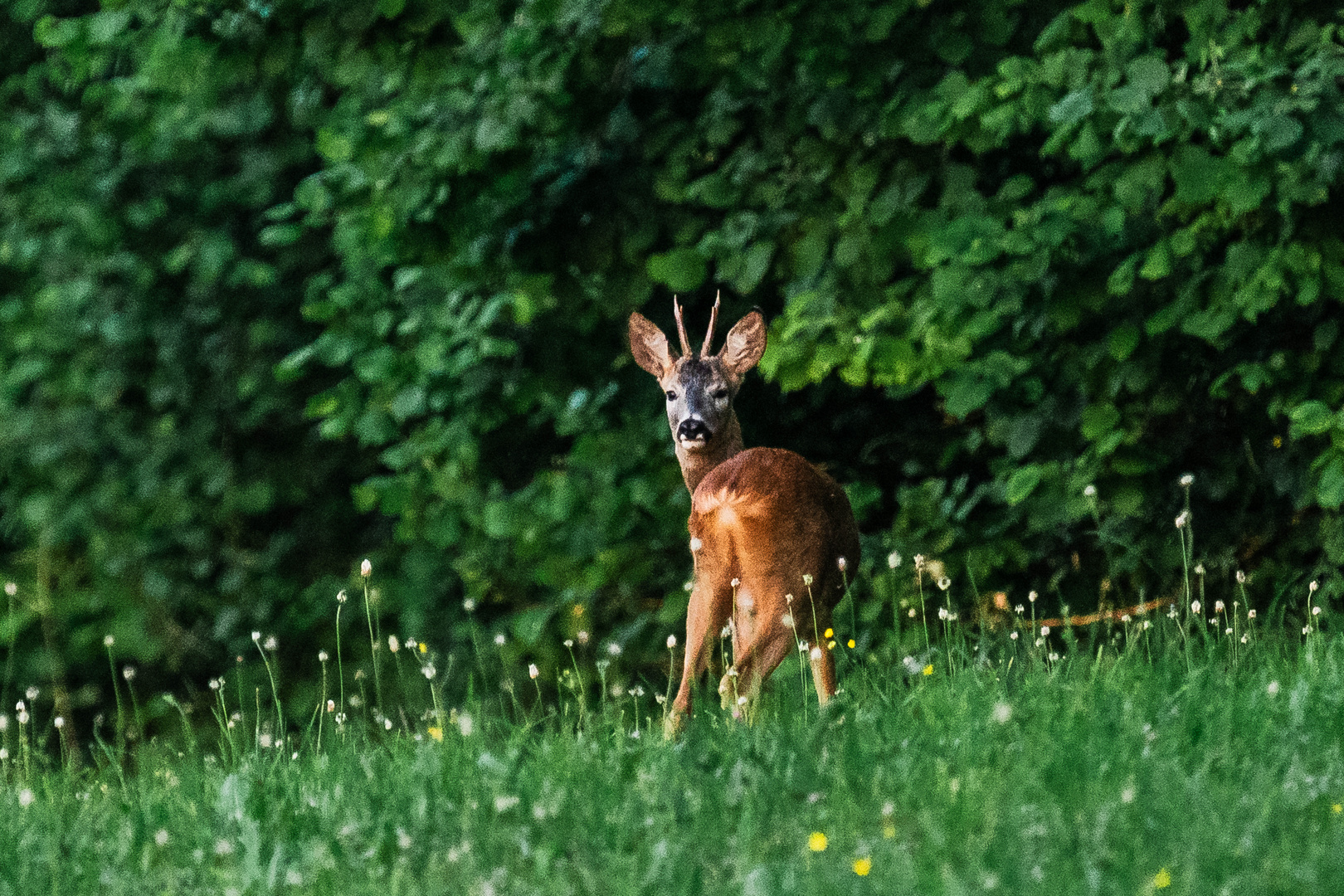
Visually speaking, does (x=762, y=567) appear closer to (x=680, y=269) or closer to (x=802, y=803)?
(x=802, y=803)

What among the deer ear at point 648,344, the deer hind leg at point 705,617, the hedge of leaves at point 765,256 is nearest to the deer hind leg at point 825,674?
the deer hind leg at point 705,617

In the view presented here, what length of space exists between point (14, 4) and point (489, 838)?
6.56 meters

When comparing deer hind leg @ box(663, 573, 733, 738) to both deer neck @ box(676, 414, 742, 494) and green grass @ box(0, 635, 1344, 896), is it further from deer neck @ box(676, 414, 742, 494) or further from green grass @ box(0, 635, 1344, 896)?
deer neck @ box(676, 414, 742, 494)

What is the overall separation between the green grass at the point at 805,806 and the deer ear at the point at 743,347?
0.85 m

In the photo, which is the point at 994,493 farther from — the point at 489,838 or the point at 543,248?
the point at 489,838

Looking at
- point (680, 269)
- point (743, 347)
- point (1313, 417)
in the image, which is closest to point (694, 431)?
point (743, 347)

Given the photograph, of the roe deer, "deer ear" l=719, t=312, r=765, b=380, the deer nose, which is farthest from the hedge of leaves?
the roe deer

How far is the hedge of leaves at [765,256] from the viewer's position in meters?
5.38

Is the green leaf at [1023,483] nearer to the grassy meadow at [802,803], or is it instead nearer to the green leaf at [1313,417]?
the green leaf at [1313,417]

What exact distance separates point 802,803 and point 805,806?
0.03 m

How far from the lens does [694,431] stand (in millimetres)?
4090

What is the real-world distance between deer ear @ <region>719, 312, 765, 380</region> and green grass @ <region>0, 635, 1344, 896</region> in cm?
85

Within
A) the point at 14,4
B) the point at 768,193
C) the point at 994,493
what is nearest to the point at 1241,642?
the point at 994,493

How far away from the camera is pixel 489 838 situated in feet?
9.47
